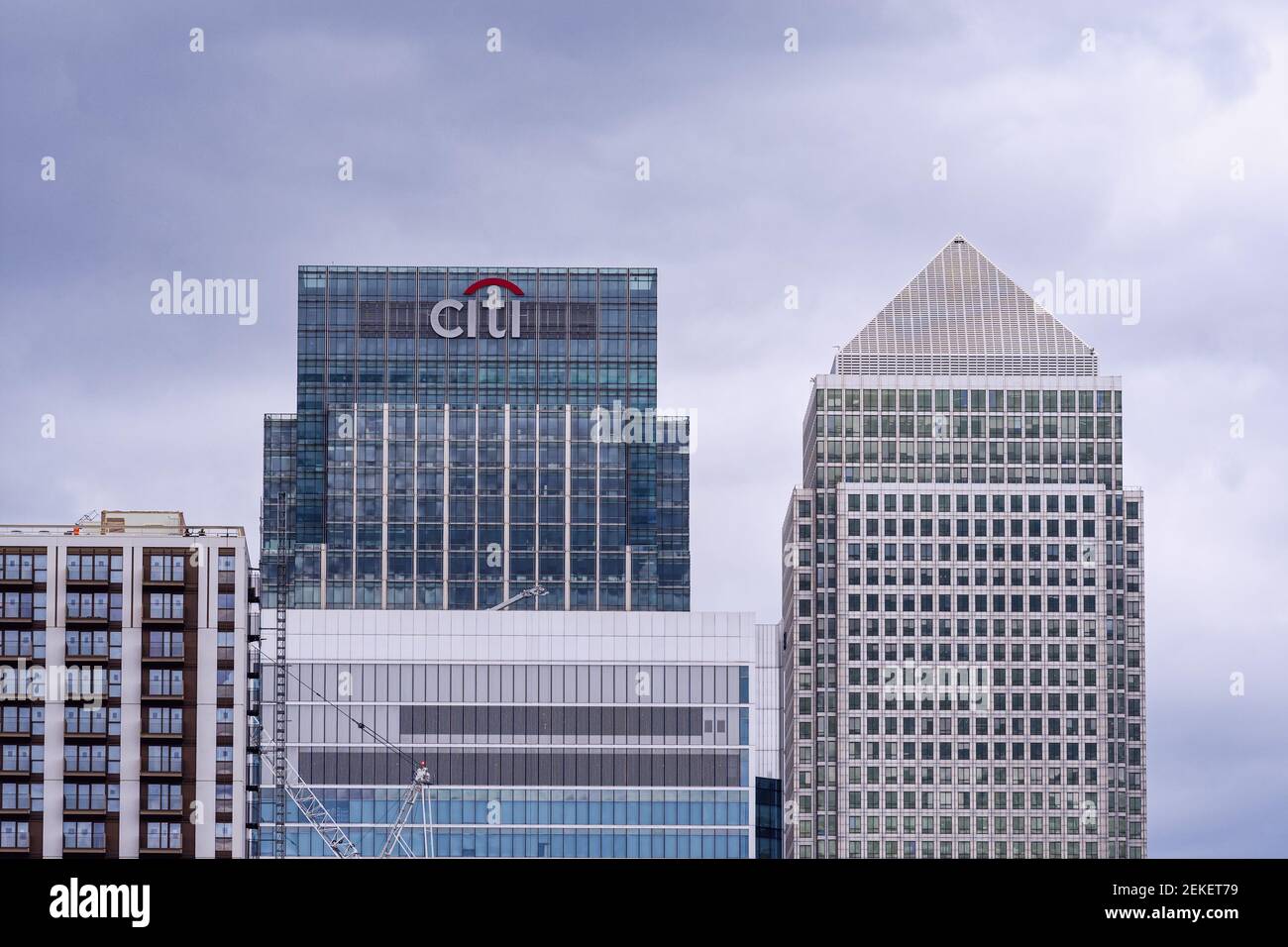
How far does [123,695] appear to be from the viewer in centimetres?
17400

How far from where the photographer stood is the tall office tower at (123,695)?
171m
